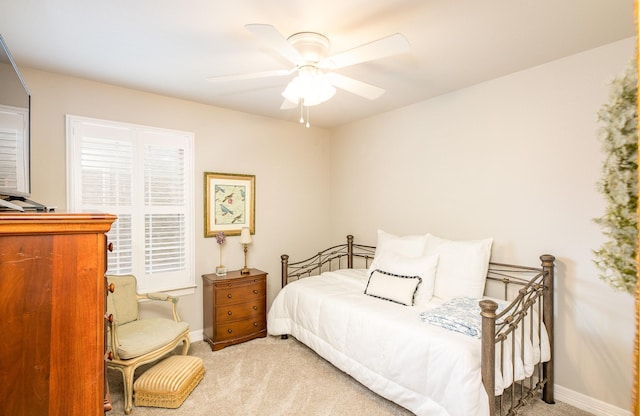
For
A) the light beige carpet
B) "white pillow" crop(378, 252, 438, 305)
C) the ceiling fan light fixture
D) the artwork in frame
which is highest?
the ceiling fan light fixture

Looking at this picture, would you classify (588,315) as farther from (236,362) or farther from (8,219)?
(8,219)

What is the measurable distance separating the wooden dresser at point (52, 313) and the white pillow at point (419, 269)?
2.26 meters

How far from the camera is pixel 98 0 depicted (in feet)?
5.66

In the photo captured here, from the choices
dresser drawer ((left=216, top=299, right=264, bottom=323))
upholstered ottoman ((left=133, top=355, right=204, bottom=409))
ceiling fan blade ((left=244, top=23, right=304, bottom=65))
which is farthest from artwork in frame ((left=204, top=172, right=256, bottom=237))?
ceiling fan blade ((left=244, top=23, right=304, bottom=65))

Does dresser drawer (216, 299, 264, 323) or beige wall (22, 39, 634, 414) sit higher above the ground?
beige wall (22, 39, 634, 414)

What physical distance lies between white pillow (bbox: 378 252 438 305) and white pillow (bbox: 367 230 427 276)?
14cm

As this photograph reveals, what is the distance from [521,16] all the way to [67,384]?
2.75 m

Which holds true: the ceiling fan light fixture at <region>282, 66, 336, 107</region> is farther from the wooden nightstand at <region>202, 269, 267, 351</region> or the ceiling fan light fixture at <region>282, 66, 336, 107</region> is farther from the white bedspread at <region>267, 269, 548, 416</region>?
the wooden nightstand at <region>202, 269, 267, 351</region>

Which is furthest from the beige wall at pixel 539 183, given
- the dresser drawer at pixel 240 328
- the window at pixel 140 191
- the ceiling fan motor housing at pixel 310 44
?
the window at pixel 140 191

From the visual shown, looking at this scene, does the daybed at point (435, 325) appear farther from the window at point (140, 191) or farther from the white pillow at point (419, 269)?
the window at point (140, 191)

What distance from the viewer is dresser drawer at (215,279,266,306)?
3248mm

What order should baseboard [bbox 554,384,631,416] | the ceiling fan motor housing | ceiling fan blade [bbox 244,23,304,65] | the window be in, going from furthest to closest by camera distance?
the window → baseboard [bbox 554,384,631,416] → the ceiling fan motor housing → ceiling fan blade [bbox 244,23,304,65]

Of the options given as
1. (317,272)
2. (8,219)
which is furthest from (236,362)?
(8,219)

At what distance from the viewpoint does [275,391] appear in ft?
8.20
